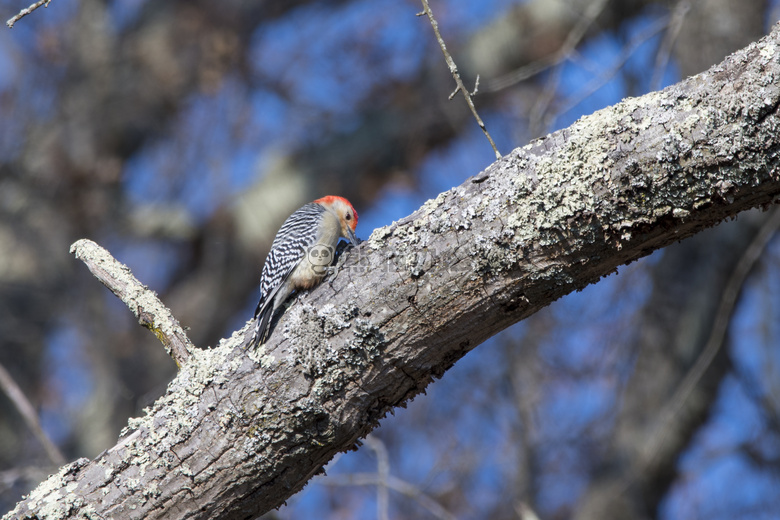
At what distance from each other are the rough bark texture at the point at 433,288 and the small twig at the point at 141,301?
0.22 metres

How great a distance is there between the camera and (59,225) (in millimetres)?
8578

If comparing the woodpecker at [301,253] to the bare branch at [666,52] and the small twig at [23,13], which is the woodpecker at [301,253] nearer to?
the small twig at [23,13]

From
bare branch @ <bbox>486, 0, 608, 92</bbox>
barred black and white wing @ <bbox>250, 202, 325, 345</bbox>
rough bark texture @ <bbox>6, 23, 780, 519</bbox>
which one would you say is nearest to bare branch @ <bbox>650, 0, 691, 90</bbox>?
bare branch @ <bbox>486, 0, 608, 92</bbox>

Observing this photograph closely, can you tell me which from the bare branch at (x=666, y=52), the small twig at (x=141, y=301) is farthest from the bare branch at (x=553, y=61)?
the small twig at (x=141, y=301)

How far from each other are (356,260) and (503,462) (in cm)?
701

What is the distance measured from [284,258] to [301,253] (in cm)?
14

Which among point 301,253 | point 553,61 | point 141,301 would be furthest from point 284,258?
point 553,61

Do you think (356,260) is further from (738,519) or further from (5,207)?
(5,207)

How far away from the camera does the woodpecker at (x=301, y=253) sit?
3031 mm

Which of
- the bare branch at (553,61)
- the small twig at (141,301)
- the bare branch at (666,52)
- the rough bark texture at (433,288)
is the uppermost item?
the bare branch at (553,61)

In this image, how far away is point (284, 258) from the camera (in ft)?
11.9

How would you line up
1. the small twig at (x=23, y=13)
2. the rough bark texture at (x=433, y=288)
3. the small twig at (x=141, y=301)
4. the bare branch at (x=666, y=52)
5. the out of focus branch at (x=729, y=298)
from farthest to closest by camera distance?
the bare branch at (x=666, y=52) → the out of focus branch at (x=729, y=298) → the small twig at (x=141, y=301) → the small twig at (x=23, y=13) → the rough bark texture at (x=433, y=288)

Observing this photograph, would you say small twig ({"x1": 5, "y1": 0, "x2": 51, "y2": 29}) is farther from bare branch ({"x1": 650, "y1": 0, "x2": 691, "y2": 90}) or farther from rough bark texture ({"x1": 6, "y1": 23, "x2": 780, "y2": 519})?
bare branch ({"x1": 650, "y1": 0, "x2": 691, "y2": 90})

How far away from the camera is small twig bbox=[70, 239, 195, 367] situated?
2908 mm
